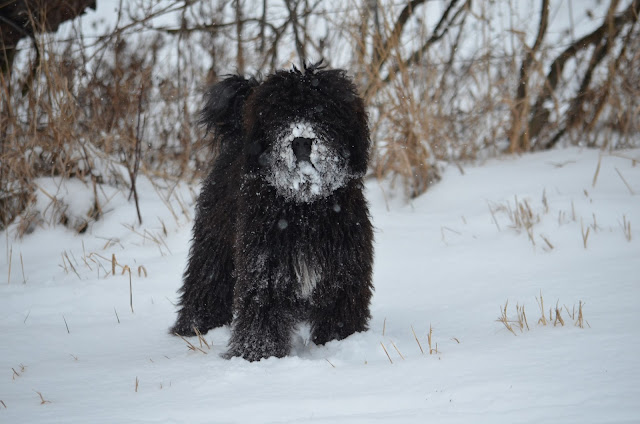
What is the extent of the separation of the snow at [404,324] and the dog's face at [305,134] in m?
0.97

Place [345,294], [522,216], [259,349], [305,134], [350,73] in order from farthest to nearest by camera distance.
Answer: [350,73] < [522,216] < [345,294] < [259,349] < [305,134]

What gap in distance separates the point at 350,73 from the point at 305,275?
4660mm

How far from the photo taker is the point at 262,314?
2.90 meters

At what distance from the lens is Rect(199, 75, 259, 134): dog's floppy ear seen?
3.37 m

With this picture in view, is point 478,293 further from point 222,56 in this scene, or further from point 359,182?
point 222,56

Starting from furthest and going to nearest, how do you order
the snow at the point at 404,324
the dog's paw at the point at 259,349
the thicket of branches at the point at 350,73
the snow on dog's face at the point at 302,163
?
1. the thicket of branches at the point at 350,73
2. the dog's paw at the point at 259,349
3. the snow on dog's face at the point at 302,163
4. the snow at the point at 404,324

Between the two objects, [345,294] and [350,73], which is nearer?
[345,294]

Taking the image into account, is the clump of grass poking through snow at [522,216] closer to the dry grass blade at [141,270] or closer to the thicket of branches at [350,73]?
the thicket of branches at [350,73]

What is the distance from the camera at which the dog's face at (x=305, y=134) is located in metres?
2.76

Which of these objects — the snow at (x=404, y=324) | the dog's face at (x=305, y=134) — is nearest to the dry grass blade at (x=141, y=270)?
the snow at (x=404, y=324)

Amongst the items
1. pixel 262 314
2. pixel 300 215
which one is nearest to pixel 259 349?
pixel 262 314

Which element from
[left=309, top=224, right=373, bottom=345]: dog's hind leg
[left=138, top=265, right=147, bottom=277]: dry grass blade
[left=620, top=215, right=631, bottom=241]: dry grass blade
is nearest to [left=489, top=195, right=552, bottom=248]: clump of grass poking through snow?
[left=620, top=215, right=631, bottom=241]: dry grass blade

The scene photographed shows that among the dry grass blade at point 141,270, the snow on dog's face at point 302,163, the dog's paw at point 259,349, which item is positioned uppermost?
the snow on dog's face at point 302,163

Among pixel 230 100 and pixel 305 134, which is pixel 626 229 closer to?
pixel 305 134
